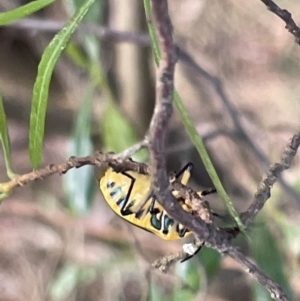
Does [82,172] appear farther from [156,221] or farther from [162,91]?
[162,91]

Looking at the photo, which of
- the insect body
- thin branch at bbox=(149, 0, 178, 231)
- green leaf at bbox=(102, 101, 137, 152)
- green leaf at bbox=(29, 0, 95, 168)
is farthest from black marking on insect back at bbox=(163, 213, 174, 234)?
green leaf at bbox=(102, 101, 137, 152)

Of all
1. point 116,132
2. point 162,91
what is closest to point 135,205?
point 162,91

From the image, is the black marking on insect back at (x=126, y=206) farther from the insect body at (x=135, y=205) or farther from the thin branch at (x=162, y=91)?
the thin branch at (x=162, y=91)

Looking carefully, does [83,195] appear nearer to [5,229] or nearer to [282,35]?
[5,229]

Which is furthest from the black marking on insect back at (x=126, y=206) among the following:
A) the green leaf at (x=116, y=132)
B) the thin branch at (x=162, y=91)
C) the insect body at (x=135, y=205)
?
the green leaf at (x=116, y=132)

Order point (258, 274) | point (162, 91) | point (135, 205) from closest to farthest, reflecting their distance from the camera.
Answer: point (162, 91), point (258, 274), point (135, 205)

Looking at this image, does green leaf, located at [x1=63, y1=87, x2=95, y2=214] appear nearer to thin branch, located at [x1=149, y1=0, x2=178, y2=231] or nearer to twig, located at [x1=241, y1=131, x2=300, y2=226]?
twig, located at [x1=241, y1=131, x2=300, y2=226]

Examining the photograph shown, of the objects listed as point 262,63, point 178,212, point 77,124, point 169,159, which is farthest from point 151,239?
point 178,212
